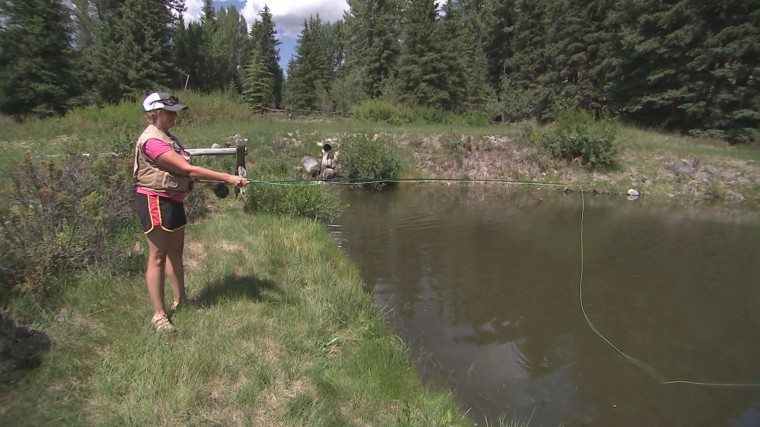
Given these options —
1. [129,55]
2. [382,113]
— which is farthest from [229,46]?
[382,113]

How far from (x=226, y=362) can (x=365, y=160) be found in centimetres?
1433

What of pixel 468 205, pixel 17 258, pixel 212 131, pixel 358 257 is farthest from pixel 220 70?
pixel 17 258

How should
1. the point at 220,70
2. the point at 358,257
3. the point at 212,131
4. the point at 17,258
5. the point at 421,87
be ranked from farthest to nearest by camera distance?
the point at 220,70, the point at 421,87, the point at 212,131, the point at 358,257, the point at 17,258

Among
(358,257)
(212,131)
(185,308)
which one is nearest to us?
(185,308)

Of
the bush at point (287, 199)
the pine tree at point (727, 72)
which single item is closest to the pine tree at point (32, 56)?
the bush at point (287, 199)

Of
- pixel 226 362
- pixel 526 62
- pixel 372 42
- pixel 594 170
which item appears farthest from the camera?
pixel 372 42

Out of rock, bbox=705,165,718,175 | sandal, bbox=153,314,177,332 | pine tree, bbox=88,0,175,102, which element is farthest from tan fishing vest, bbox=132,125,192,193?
pine tree, bbox=88,0,175,102

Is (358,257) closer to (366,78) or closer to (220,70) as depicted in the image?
(366,78)

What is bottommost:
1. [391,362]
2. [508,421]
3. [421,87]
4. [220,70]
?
[508,421]

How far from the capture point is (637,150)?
21.1 meters

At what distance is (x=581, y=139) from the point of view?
20.0 metres

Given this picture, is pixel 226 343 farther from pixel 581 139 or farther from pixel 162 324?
pixel 581 139

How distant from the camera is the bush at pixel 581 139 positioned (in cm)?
1972

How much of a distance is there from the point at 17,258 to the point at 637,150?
2438 cm
